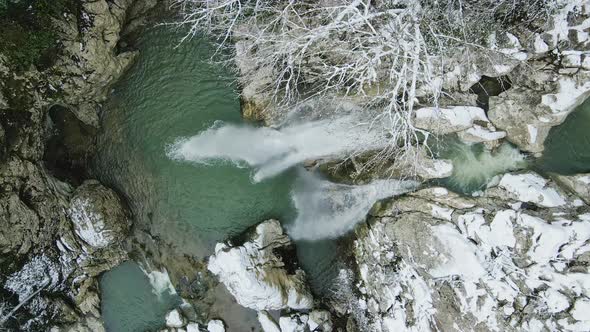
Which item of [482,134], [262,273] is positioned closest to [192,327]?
[262,273]

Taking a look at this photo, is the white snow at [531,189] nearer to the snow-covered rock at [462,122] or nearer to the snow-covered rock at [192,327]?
the snow-covered rock at [462,122]

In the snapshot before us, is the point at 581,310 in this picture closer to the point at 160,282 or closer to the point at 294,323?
the point at 294,323

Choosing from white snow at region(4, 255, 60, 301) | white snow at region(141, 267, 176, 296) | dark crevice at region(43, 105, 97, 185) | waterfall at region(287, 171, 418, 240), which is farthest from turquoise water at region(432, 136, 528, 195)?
white snow at region(4, 255, 60, 301)

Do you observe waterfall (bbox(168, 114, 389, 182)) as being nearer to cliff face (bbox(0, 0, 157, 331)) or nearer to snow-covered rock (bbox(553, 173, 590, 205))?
cliff face (bbox(0, 0, 157, 331))

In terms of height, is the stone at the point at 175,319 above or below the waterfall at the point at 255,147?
below

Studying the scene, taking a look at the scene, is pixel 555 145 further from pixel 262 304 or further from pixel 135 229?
pixel 135 229

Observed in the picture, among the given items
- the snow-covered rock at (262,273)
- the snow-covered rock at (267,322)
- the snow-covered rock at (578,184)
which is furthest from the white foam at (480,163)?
the snow-covered rock at (267,322)
